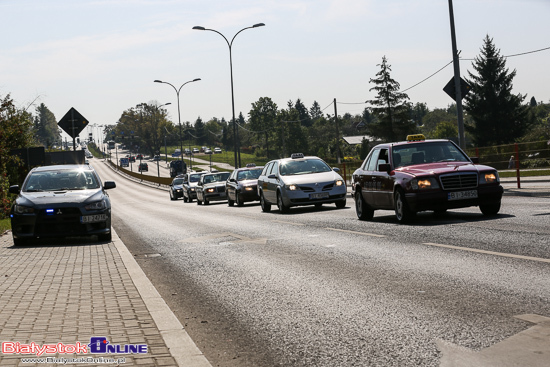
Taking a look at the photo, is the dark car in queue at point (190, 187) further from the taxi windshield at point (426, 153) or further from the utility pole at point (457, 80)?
the taxi windshield at point (426, 153)

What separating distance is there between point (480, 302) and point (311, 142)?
6628 inches

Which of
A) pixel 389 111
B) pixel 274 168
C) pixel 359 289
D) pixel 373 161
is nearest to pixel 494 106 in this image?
pixel 389 111

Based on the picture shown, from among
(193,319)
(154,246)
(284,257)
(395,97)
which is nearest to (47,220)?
(154,246)

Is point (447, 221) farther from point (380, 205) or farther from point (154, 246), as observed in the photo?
point (154, 246)

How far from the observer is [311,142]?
572ft

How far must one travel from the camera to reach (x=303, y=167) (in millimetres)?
22719

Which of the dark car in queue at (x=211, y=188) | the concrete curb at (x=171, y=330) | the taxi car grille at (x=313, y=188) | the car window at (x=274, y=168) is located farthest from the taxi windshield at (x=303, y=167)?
the dark car in queue at (x=211, y=188)

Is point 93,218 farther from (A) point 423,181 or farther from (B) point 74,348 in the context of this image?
(B) point 74,348

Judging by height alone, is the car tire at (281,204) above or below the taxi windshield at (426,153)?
below

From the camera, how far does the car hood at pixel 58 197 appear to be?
49.1 feet

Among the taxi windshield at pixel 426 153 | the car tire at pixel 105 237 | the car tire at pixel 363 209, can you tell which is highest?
the taxi windshield at pixel 426 153

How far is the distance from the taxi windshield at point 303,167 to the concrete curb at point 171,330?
1375cm

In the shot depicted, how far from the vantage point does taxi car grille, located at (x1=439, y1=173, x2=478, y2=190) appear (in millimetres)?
13758

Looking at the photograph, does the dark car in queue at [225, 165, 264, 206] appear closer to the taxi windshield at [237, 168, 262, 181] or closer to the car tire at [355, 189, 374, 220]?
the taxi windshield at [237, 168, 262, 181]
